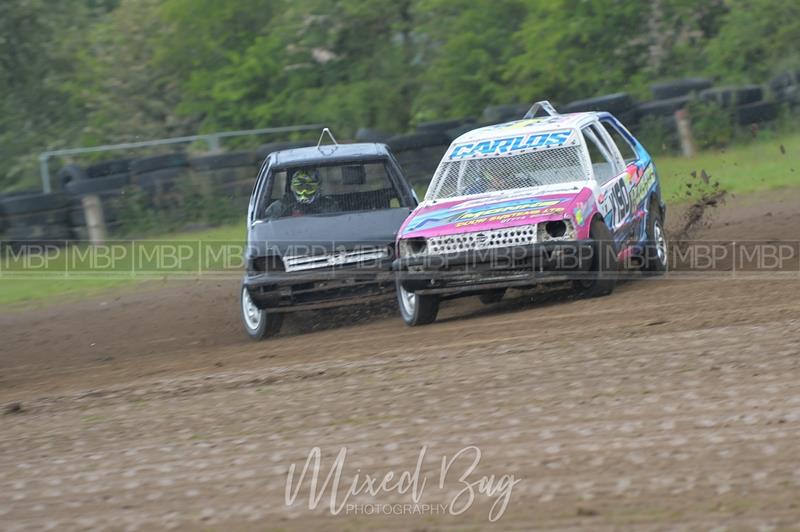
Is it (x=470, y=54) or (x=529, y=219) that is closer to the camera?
(x=529, y=219)

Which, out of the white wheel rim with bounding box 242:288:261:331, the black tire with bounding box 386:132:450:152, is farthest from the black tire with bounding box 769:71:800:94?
the white wheel rim with bounding box 242:288:261:331

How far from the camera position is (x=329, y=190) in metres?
11.2

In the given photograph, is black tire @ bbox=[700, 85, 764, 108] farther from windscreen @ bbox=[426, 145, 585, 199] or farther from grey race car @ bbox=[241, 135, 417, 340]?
windscreen @ bbox=[426, 145, 585, 199]

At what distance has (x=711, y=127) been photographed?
65.5ft

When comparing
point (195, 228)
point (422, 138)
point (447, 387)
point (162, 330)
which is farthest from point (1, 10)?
point (447, 387)

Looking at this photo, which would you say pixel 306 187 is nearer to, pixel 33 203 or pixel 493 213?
pixel 493 213

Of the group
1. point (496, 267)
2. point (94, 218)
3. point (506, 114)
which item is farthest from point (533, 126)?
point (506, 114)

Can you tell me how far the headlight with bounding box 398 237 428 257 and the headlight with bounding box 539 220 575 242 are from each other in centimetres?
89

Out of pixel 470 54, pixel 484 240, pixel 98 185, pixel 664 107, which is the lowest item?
pixel 484 240

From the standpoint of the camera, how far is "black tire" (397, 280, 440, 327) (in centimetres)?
950

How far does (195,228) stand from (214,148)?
390cm

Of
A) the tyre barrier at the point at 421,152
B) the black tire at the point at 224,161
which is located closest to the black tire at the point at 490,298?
the tyre barrier at the point at 421,152

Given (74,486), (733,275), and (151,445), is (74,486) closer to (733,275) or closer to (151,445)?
(151,445)

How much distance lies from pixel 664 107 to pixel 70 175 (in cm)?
943
